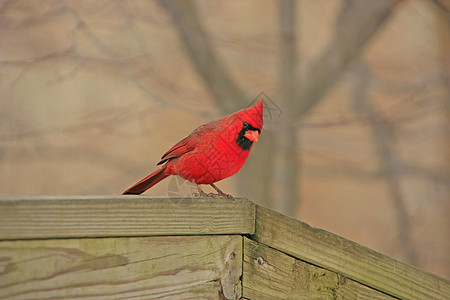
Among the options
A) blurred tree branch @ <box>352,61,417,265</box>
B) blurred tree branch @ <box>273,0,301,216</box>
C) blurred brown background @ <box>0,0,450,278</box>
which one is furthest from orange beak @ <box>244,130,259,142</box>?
blurred tree branch @ <box>352,61,417,265</box>

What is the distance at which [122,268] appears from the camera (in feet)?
4.60

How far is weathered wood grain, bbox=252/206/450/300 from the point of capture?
5.45 feet

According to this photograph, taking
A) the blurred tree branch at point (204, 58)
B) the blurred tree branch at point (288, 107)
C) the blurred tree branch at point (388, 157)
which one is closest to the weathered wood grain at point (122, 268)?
the blurred tree branch at point (288, 107)

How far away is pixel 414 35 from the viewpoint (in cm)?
582

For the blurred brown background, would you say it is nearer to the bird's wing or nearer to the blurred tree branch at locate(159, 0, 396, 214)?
the blurred tree branch at locate(159, 0, 396, 214)

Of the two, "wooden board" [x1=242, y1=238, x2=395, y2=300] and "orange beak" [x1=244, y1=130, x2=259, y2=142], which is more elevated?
"orange beak" [x1=244, y1=130, x2=259, y2=142]

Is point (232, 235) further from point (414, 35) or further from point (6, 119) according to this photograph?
point (414, 35)

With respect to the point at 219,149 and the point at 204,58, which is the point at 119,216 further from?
the point at 204,58

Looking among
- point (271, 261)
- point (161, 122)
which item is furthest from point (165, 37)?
point (271, 261)

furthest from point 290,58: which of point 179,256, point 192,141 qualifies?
point 179,256

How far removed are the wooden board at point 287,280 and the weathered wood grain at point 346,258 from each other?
0.7 inches

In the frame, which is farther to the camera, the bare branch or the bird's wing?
the bare branch

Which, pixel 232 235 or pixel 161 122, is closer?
pixel 232 235

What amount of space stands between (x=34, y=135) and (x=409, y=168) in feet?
10.2
